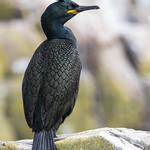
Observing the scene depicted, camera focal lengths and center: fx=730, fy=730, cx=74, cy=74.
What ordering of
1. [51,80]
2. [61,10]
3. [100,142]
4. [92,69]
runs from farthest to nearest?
[92,69] → [61,10] → [51,80] → [100,142]

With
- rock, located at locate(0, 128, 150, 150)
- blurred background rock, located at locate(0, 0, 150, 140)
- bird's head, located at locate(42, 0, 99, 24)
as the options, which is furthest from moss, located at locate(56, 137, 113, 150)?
blurred background rock, located at locate(0, 0, 150, 140)

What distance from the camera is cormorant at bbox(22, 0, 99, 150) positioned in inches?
304

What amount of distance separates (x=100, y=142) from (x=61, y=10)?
65.4 inches

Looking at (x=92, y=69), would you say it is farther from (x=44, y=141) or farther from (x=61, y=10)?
(x=44, y=141)

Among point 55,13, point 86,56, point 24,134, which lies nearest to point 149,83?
point 86,56

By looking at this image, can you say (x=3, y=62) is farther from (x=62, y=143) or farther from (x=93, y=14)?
(x=62, y=143)

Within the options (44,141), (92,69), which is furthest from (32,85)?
(92,69)

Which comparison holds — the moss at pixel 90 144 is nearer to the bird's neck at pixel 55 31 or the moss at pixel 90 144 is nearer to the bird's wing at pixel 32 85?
the bird's wing at pixel 32 85

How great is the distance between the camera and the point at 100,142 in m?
7.59

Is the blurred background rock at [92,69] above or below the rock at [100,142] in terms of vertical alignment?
below

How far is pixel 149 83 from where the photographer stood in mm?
18859

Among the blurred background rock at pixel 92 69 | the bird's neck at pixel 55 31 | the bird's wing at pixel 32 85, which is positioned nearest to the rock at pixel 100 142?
the bird's wing at pixel 32 85

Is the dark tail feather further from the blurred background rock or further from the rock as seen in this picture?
the blurred background rock

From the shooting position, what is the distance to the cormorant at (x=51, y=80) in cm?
773
